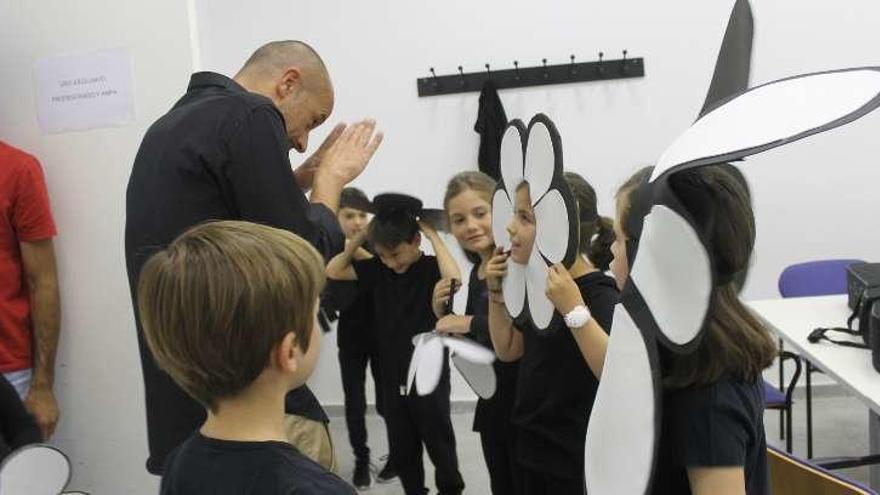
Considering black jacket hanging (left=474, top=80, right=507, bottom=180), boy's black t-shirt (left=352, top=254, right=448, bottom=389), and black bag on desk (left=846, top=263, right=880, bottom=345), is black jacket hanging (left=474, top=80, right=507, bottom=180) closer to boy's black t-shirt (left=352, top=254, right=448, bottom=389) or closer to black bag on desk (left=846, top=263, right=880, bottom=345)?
boy's black t-shirt (left=352, top=254, right=448, bottom=389)

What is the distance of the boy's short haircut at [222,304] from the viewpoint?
906 millimetres

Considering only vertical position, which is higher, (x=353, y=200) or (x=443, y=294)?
(x=353, y=200)

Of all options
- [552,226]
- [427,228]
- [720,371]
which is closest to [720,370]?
[720,371]

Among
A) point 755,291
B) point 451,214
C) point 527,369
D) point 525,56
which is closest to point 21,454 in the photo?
point 527,369

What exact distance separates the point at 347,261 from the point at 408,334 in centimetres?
42

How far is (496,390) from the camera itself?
208 centimetres

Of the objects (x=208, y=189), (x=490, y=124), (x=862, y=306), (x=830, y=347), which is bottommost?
(x=830, y=347)

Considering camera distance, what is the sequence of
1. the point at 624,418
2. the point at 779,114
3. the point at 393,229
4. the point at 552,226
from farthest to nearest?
the point at 393,229 < the point at 552,226 < the point at 624,418 < the point at 779,114

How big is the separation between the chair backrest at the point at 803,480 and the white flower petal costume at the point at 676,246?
1.56ft

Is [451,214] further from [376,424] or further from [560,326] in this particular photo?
[376,424]

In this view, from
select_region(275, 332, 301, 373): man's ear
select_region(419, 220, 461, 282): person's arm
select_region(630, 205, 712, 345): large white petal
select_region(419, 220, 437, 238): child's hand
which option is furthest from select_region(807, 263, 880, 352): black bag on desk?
select_region(275, 332, 301, 373): man's ear

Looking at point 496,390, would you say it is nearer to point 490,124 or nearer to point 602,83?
point 490,124

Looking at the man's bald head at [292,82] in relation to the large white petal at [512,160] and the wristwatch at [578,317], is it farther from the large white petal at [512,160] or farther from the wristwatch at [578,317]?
the wristwatch at [578,317]

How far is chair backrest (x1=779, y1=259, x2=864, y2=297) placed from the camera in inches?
125
